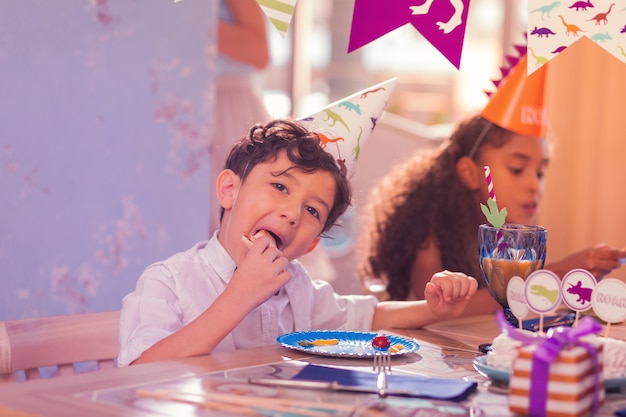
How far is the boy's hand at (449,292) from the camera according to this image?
1438 millimetres

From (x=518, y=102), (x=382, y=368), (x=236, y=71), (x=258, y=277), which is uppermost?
(x=236, y=71)

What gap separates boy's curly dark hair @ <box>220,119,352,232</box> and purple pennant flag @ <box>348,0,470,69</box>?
18cm

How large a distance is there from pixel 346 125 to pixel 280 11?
0.23 m

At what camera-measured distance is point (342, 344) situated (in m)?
1.28

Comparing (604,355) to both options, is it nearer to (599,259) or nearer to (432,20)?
(432,20)

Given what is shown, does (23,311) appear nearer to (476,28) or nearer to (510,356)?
(510,356)

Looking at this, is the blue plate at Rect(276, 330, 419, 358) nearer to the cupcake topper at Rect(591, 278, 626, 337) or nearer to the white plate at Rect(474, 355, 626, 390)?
the white plate at Rect(474, 355, 626, 390)

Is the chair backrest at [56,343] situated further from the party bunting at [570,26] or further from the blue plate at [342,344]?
the party bunting at [570,26]

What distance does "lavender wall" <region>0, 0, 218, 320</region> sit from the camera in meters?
1.81

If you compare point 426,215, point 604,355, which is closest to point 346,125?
point 604,355

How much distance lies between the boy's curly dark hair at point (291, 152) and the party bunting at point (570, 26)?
0.36m

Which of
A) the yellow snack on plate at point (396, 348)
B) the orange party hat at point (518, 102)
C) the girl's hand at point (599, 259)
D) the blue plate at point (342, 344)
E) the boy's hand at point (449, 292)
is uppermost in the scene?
the orange party hat at point (518, 102)

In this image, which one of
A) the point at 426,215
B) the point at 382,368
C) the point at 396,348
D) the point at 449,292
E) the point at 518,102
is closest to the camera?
the point at 382,368

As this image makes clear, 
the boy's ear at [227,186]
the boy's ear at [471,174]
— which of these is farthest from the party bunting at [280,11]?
the boy's ear at [471,174]
